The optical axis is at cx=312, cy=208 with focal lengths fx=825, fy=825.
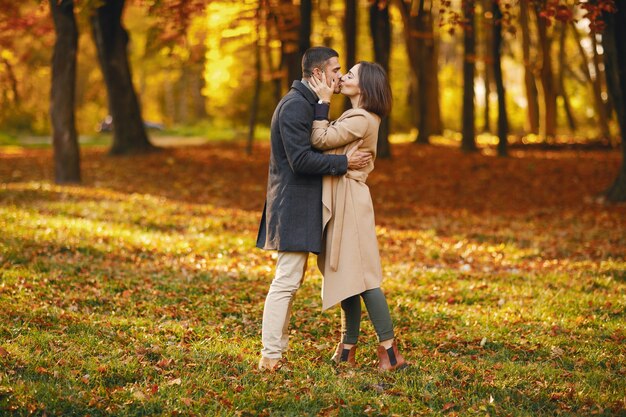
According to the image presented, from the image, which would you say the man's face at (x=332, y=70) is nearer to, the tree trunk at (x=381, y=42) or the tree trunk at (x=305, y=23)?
the tree trunk at (x=305, y=23)

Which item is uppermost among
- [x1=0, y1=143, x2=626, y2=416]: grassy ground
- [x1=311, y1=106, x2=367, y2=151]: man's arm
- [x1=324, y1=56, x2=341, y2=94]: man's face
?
[x1=324, y1=56, x2=341, y2=94]: man's face

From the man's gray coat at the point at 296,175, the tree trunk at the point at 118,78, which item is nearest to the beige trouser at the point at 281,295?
the man's gray coat at the point at 296,175

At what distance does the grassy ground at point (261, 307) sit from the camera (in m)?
5.45

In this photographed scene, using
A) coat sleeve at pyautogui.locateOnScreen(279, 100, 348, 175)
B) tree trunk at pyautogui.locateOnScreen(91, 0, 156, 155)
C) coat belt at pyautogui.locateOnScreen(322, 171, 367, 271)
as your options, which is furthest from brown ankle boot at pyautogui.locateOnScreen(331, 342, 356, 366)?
tree trunk at pyautogui.locateOnScreen(91, 0, 156, 155)

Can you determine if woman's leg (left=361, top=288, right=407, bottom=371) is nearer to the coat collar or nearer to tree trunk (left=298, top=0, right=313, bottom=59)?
the coat collar

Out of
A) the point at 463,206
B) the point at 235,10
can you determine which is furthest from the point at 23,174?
the point at 463,206

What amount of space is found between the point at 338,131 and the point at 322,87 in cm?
32

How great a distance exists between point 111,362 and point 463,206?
11681mm

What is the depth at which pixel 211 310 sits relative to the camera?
26.2 feet

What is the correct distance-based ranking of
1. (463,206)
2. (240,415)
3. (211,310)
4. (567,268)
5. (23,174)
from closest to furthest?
1. (240,415)
2. (211,310)
3. (567,268)
4. (463,206)
5. (23,174)

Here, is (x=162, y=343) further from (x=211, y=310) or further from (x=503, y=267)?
(x=503, y=267)

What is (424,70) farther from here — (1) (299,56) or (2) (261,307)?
(2) (261,307)

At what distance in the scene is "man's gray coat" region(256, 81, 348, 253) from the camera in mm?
5578

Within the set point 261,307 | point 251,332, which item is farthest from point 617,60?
point 251,332
